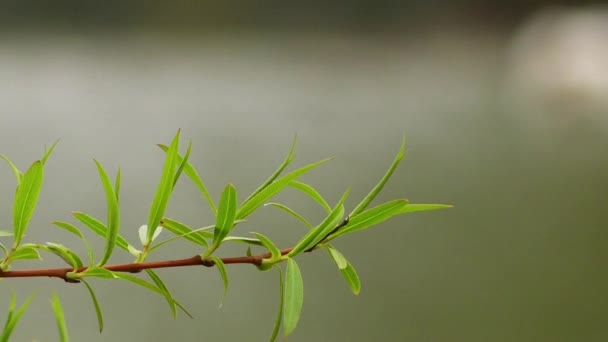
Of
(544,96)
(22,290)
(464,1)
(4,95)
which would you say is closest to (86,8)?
(4,95)

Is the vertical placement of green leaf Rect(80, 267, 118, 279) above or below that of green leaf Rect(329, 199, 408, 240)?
below

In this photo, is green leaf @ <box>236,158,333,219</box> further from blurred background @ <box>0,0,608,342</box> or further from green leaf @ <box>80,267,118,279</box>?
blurred background @ <box>0,0,608,342</box>

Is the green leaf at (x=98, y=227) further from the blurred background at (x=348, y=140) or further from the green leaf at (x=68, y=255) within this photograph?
the blurred background at (x=348, y=140)

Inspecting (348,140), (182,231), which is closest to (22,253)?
(182,231)

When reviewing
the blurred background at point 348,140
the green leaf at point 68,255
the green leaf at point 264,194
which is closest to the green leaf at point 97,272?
the green leaf at point 68,255

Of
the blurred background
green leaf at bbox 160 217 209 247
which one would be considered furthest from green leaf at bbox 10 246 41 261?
the blurred background

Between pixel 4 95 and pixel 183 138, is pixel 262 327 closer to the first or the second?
pixel 183 138
